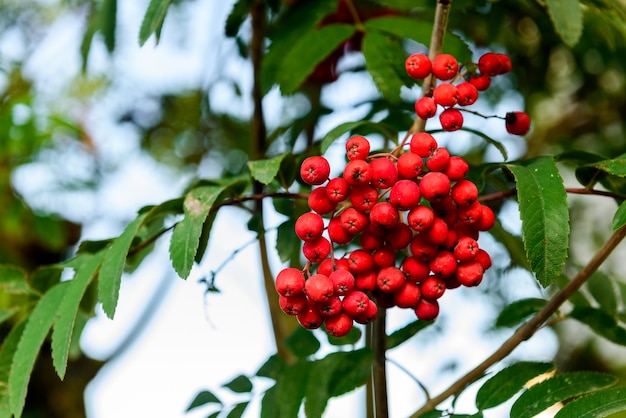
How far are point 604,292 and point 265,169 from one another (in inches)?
23.3

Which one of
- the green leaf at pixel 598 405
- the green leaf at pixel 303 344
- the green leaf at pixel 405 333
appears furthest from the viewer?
the green leaf at pixel 303 344

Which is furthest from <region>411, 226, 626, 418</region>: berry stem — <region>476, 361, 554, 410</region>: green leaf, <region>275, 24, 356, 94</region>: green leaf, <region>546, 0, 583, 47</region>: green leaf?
<region>275, 24, 356, 94</region>: green leaf

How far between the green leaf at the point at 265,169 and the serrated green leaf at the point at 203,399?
1.29 ft

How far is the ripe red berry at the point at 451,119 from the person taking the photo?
758mm

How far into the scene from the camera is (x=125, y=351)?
1978 millimetres

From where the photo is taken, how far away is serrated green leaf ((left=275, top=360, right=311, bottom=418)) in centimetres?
95

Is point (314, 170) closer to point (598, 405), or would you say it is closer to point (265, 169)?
point (265, 169)

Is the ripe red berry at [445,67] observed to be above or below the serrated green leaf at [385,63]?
above

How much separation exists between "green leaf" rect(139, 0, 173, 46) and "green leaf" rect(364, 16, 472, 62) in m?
0.32

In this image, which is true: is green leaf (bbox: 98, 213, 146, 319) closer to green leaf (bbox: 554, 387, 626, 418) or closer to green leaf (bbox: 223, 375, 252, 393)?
green leaf (bbox: 223, 375, 252, 393)

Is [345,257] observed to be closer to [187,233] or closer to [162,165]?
[187,233]

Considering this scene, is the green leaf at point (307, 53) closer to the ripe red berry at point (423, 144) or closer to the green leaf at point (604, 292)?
the ripe red berry at point (423, 144)

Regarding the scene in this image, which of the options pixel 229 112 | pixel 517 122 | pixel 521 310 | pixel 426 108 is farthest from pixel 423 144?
pixel 229 112

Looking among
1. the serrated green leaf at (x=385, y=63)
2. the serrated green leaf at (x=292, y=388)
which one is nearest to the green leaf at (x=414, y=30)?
the serrated green leaf at (x=385, y=63)
